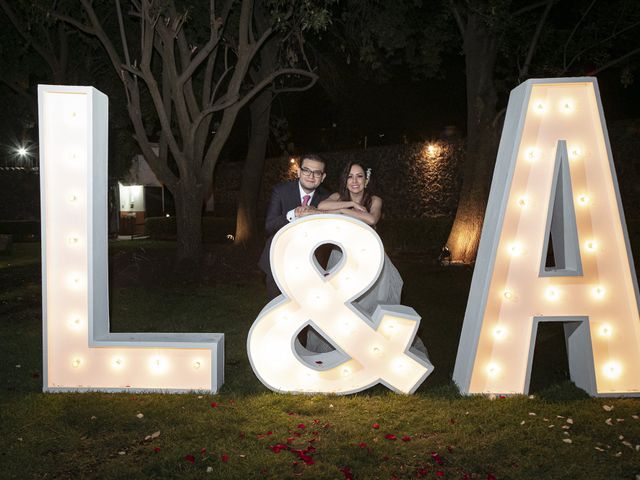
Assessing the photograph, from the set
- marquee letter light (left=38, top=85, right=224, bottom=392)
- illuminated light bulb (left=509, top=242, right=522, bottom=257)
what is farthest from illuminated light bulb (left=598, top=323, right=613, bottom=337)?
marquee letter light (left=38, top=85, right=224, bottom=392)

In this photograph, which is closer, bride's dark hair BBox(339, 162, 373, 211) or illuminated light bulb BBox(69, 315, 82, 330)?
illuminated light bulb BBox(69, 315, 82, 330)

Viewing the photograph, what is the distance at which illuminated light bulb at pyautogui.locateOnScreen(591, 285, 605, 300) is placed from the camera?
4.78 metres

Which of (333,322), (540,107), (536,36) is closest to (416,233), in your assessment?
(536,36)

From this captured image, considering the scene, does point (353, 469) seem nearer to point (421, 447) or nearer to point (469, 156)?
point (421, 447)

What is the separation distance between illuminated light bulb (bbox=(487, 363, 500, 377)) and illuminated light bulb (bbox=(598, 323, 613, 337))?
0.85 metres

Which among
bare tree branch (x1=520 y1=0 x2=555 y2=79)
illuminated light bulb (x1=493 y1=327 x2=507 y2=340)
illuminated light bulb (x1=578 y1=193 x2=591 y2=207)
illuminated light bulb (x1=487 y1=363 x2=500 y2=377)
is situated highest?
bare tree branch (x1=520 y1=0 x2=555 y2=79)

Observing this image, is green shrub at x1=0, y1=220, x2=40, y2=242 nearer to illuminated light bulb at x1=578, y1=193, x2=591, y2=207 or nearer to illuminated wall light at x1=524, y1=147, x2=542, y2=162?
illuminated wall light at x1=524, y1=147, x2=542, y2=162

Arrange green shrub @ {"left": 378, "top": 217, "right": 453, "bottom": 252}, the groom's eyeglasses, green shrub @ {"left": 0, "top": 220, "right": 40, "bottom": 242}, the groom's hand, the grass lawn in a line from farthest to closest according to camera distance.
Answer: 1. green shrub @ {"left": 0, "top": 220, "right": 40, "bottom": 242}
2. green shrub @ {"left": 378, "top": 217, "right": 453, "bottom": 252}
3. the groom's eyeglasses
4. the groom's hand
5. the grass lawn

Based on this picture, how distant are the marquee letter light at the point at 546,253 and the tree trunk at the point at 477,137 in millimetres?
8951

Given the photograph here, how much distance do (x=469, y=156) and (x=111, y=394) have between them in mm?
10649

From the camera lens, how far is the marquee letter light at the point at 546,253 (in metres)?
4.75

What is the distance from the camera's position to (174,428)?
4.29 meters

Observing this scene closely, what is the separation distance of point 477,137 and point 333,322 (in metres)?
9.97

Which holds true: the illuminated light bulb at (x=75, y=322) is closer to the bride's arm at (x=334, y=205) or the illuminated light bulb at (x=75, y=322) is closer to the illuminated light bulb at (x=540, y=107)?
the bride's arm at (x=334, y=205)
